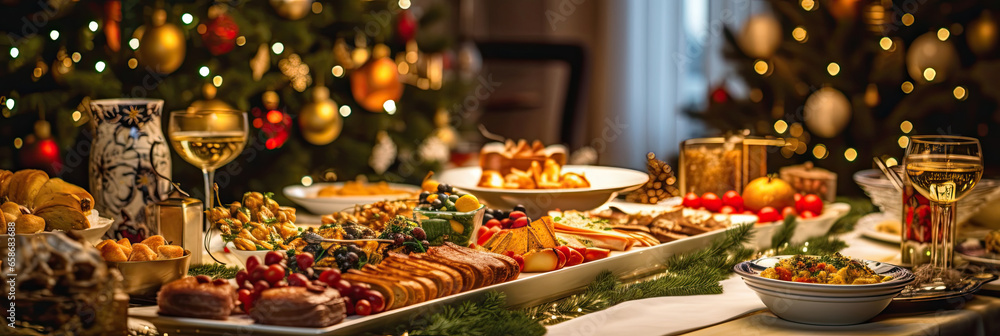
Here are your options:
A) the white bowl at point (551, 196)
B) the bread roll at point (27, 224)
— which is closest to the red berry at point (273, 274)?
the bread roll at point (27, 224)

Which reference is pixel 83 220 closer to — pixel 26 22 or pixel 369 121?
pixel 26 22

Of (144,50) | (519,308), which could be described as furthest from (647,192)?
(144,50)

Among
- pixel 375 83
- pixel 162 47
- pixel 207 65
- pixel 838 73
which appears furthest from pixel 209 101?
pixel 838 73

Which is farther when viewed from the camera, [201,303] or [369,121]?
[369,121]

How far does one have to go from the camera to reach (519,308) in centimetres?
135

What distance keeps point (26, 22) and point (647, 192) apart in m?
1.82

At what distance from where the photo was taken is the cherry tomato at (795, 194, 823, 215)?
212 cm

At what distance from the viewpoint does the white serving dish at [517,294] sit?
1.08m

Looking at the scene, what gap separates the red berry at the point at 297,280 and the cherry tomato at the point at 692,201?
4.10 feet

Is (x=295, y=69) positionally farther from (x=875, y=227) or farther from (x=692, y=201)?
(x=875, y=227)

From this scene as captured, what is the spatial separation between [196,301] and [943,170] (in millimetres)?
1208

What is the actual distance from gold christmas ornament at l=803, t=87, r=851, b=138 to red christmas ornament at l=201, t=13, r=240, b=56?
8.56 feet

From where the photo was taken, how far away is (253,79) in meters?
3.12

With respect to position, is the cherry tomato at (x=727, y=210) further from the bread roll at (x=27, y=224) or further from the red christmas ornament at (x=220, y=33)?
the red christmas ornament at (x=220, y=33)
